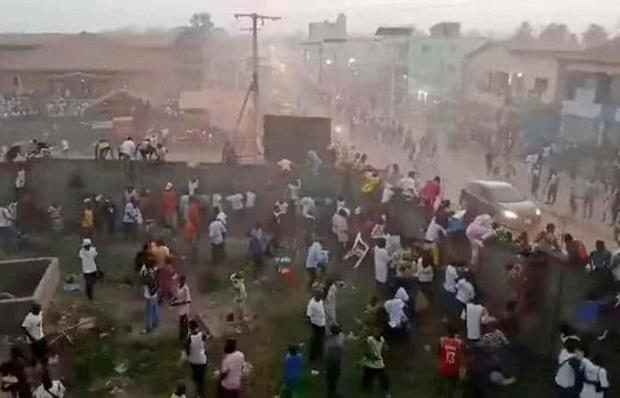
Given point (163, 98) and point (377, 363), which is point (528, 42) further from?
point (377, 363)

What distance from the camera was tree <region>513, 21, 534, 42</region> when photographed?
37.5 meters

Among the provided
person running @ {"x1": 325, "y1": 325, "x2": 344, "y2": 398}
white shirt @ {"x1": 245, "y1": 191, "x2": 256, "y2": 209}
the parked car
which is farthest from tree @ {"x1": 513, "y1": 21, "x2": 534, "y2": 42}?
person running @ {"x1": 325, "y1": 325, "x2": 344, "y2": 398}

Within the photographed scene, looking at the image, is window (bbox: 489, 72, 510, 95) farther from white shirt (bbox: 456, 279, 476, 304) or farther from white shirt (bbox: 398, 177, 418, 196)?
white shirt (bbox: 456, 279, 476, 304)

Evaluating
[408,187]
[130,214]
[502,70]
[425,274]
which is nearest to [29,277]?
[130,214]

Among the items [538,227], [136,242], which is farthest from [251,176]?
[538,227]

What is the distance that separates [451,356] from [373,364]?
3.08 ft

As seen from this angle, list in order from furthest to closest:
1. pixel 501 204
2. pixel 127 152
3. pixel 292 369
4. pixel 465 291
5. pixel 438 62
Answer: pixel 438 62, pixel 127 152, pixel 501 204, pixel 465 291, pixel 292 369

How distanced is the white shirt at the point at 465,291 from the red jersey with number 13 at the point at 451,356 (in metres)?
1.59

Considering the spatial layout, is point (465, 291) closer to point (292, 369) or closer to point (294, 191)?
point (292, 369)

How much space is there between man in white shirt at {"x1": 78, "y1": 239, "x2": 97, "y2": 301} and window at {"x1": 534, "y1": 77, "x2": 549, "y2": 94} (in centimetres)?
2334

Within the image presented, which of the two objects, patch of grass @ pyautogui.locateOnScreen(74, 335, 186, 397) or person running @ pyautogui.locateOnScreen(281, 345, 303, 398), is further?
patch of grass @ pyautogui.locateOnScreen(74, 335, 186, 397)

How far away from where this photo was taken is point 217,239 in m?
14.7

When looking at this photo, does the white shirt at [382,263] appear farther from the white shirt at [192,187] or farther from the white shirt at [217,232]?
the white shirt at [192,187]

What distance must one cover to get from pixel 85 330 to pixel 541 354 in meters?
6.81
